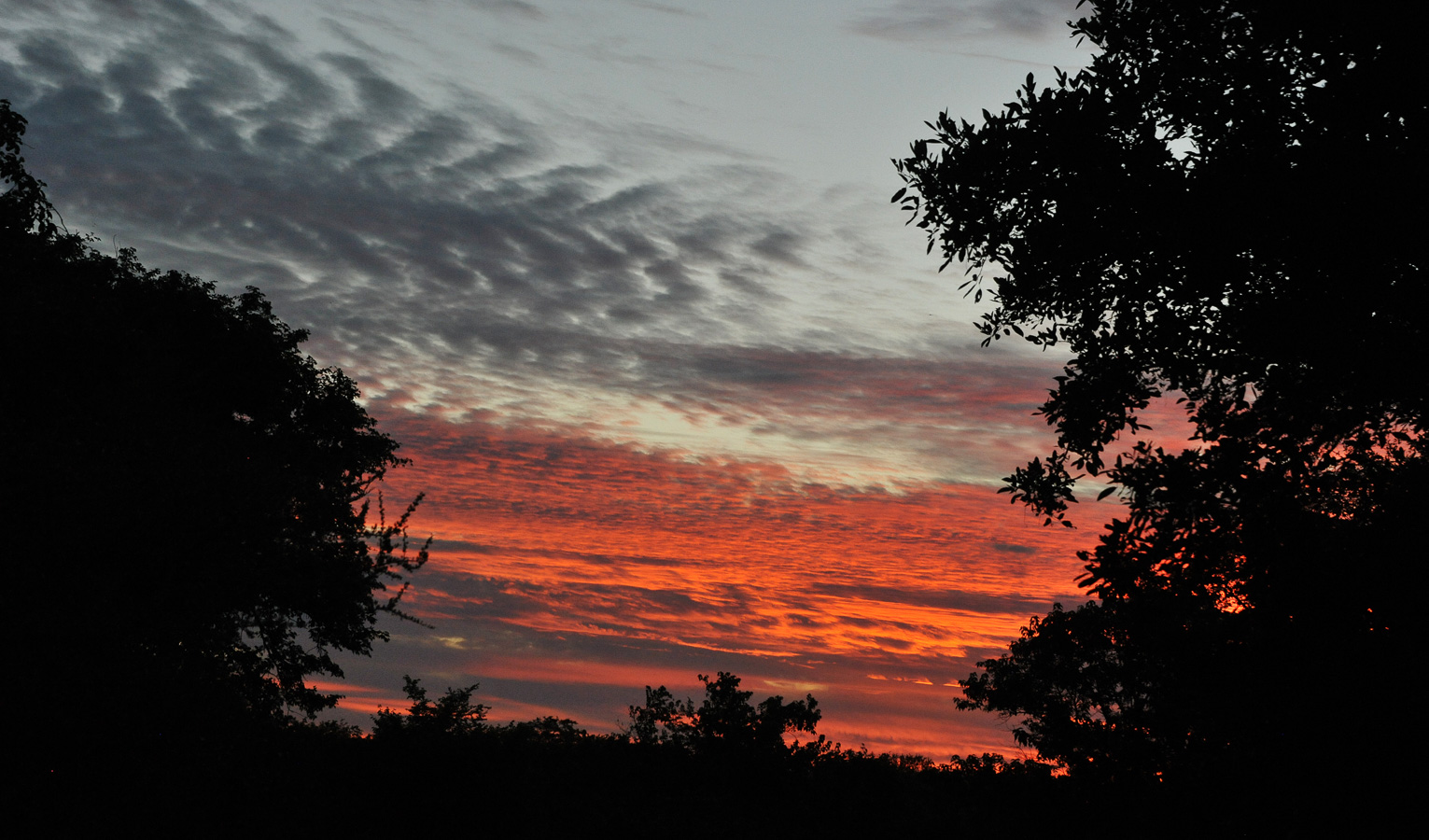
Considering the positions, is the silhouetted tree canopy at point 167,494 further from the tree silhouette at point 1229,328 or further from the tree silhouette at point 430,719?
the tree silhouette at point 1229,328

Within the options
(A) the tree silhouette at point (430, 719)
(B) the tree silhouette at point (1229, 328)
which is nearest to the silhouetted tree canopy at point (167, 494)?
(A) the tree silhouette at point (430, 719)

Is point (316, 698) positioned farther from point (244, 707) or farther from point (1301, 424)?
point (1301, 424)

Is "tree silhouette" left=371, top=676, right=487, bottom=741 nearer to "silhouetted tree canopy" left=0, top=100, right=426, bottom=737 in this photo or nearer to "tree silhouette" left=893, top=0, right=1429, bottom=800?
"silhouetted tree canopy" left=0, top=100, right=426, bottom=737

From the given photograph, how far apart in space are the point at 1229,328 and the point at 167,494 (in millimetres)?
16849

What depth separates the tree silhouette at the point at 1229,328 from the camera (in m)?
11.6

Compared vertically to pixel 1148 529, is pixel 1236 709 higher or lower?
lower

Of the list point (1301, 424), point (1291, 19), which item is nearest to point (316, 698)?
point (1301, 424)

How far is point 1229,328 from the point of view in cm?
1277

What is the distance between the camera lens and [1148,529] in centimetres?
1269

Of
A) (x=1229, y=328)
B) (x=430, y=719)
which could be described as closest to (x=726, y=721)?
(x=430, y=719)

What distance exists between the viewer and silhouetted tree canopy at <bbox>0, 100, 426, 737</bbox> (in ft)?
48.3

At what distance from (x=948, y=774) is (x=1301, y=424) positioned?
19492 mm

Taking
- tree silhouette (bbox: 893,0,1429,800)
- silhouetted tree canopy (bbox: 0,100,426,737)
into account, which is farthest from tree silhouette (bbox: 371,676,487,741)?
tree silhouette (bbox: 893,0,1429,800)

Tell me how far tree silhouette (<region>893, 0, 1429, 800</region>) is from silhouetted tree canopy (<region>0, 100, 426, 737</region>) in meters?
13.4
